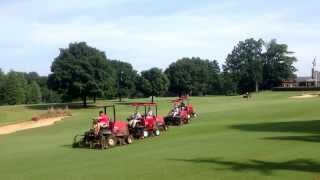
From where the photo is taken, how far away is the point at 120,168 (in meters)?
22.9

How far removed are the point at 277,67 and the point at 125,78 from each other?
55.3 metres

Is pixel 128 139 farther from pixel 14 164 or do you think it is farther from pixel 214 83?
pixel 214 83

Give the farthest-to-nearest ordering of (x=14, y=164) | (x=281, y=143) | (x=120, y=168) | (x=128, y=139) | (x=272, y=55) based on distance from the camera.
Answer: (x=272, y=55) < (x=128, y=139) < (x=281, y=143) < (x=14, y=164) < (x=120, y=168)

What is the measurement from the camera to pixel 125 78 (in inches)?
6048

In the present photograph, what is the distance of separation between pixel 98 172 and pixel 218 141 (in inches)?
416

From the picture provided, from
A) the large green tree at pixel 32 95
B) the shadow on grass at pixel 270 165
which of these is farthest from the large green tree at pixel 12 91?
the shadow on grass at pixel 270 165

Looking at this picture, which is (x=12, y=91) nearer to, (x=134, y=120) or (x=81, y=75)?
(x=81, y=75)

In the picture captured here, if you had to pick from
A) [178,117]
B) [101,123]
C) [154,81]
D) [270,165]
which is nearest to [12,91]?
[154,81]

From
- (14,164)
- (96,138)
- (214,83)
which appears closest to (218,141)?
(96,138)

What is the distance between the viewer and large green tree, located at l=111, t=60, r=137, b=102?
14825 cm

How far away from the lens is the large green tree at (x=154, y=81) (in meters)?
161

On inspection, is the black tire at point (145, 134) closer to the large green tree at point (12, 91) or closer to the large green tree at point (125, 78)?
the large green tree at point (125, 78)

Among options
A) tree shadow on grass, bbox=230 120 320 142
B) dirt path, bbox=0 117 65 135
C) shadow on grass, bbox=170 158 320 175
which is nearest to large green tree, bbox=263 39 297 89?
dirt path, bbox=0 117 65 135

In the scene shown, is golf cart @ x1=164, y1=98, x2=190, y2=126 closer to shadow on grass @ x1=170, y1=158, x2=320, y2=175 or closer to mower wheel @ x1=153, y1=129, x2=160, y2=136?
mower wheel @ x1=153, y1=129, x2=160, y2=136
